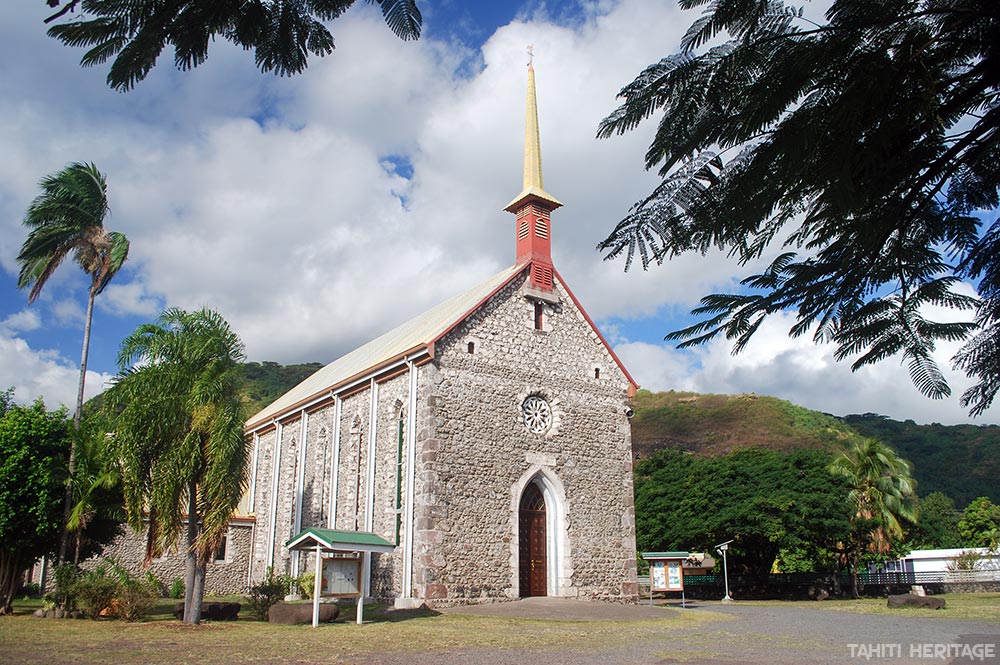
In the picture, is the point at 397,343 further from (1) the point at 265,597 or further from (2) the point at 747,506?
(2) the point at 747,506

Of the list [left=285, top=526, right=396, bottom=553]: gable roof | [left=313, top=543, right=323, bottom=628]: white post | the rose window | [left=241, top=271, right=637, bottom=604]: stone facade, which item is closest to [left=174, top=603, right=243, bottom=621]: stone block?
[left=285, top=526, right=396, bottom=553]: gable roof

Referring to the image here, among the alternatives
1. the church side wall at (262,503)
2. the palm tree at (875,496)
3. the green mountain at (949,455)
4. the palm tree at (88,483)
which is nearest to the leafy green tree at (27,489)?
the palm tree at (88,483)

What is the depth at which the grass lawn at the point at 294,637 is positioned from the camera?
10.9 meters

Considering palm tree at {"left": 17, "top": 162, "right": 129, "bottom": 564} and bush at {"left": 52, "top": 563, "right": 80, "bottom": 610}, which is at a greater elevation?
palm tree at {"left": 17, "top": 162, "right": 129, "bottom": 564}

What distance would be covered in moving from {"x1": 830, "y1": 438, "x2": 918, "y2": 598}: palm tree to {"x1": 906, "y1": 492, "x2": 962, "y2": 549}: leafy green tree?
12.8 ft

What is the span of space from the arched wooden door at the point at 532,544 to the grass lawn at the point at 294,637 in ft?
13.0

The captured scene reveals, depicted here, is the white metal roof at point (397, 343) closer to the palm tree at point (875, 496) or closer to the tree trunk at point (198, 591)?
the tree trunk at point (198, 591)

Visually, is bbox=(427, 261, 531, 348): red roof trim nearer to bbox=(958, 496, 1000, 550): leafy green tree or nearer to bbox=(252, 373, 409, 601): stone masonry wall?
bbox=(252, 373, 409, 601): stone masonry wall

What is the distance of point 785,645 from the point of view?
40.8 ft

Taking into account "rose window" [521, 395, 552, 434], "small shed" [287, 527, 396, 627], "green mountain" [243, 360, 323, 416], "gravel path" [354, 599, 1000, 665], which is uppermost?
"green mountain" [243, 360, 323, 416]

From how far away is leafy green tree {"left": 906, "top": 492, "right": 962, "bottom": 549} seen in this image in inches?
1772

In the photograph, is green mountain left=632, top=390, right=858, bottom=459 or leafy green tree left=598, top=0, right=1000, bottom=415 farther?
green mountain left=632, top=390, right=858, bottom=459

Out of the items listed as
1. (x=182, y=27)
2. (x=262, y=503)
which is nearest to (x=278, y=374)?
(x=262, y=503)

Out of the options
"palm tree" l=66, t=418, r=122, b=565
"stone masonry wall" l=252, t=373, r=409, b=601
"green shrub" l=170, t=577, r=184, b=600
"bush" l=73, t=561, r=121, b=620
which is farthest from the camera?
"green shrub" l=170, t=577, r=184, b=600
